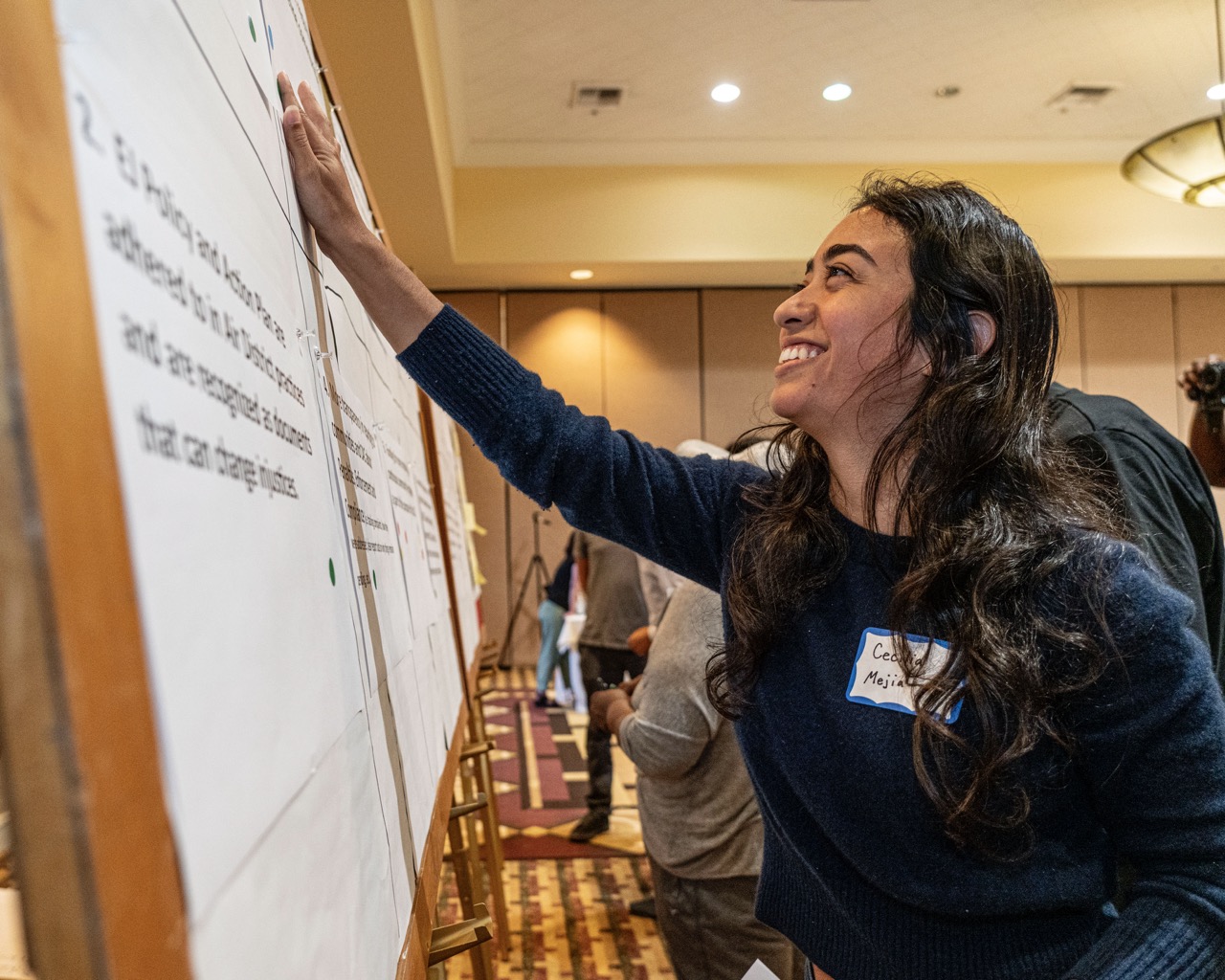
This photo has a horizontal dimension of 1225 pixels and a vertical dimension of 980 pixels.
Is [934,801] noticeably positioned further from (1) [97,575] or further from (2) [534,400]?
(1) [97,575]

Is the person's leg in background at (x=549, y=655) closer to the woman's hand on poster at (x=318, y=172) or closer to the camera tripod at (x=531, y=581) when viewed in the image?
the camera tripod at (x=531, y=581)

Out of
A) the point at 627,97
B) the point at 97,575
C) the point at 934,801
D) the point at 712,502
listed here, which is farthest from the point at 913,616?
the point at 627,97

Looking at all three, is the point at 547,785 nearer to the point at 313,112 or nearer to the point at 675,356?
the point at 313,112

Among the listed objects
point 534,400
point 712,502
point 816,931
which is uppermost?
point 534,400

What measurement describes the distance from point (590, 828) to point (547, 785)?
717 millimetres

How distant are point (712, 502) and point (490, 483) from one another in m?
6.29

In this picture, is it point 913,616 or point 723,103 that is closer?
point 913,616

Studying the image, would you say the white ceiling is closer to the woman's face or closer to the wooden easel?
the woman's face

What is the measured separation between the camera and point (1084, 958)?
2.69ft

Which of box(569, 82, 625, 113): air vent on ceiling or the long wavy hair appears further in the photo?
box(569, 82, 625, 113): air vent on ceiling

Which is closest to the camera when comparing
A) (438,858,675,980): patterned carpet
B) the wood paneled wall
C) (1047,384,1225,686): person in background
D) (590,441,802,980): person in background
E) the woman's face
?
the woman's face

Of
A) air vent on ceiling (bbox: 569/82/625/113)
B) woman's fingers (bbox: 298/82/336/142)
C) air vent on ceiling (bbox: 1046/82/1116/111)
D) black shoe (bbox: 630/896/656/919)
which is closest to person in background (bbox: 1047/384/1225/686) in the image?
woman's fingers (bbox: 298/82/336/142)

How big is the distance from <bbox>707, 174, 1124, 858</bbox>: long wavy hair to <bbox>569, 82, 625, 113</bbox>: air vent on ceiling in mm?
4706

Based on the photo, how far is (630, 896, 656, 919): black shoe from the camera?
2869 mm
